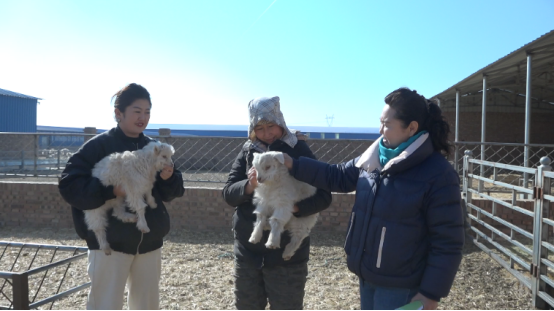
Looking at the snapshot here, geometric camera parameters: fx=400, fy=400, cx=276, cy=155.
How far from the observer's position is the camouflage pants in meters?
2.87

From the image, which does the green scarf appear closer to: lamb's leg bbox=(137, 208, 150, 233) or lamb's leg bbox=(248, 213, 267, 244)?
lamb's leg bbox=(248, 213, 267, 244)

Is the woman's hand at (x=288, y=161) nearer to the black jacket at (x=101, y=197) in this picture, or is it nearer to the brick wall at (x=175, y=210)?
the black jacket at (x=101, y=197)

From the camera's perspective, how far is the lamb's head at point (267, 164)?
9.32 ft

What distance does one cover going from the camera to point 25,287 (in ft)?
9.66

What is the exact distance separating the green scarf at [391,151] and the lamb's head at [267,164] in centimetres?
71

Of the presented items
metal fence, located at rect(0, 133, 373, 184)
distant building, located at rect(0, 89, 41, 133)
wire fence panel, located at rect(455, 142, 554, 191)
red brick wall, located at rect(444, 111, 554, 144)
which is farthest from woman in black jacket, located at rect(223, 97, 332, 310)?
distant building, located at rect(0, 89, 41, 133)

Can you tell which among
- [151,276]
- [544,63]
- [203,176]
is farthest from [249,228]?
[544,63]

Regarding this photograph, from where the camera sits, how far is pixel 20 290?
293cm

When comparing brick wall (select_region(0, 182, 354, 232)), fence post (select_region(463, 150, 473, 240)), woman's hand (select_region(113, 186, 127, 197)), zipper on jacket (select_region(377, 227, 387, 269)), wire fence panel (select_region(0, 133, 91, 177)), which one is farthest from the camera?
wire fence panel (select_region(0, 133, 91, 177))

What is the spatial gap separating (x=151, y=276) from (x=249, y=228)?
0.78 m

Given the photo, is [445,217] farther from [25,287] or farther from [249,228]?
[25,287]

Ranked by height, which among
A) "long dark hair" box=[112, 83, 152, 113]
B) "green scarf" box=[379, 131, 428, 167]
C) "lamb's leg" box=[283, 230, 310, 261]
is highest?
"long dark hair" box=[112, 83, 152, 113]

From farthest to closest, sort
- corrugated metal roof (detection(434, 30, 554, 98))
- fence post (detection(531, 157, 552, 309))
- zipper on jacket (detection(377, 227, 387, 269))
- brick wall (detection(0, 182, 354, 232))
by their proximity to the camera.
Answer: corrugated metal roof (detection(434, 30, 554, 98))
brick wall (detection(0, 182, 354, 232))
fence post (detection(531, 157, 552, 309))
zipper on jacket (detection(377, 227, 387, 269))

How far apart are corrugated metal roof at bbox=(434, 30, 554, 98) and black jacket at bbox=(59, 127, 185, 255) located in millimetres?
9529
